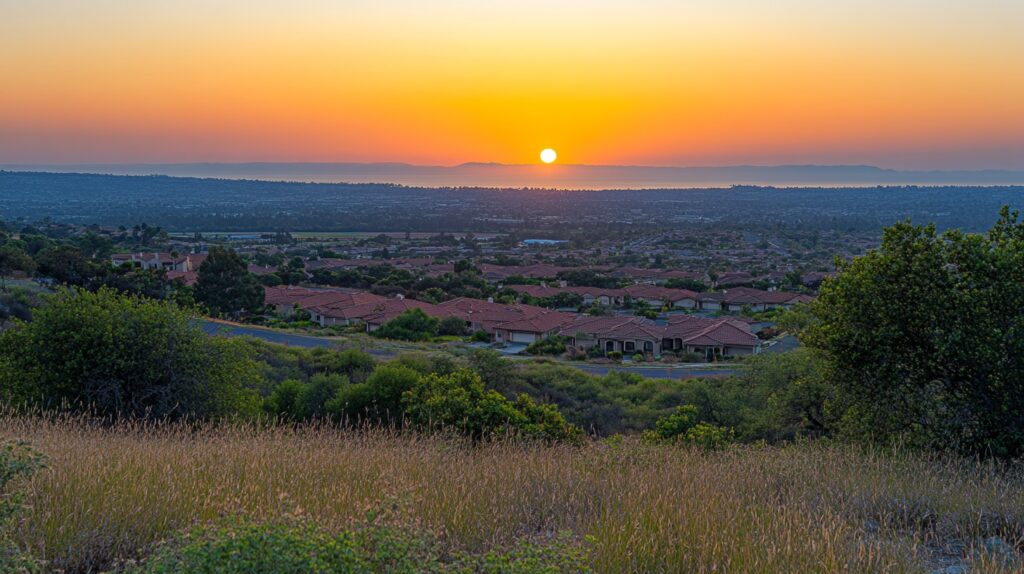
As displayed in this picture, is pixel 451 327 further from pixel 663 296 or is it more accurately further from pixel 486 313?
pixel 663 296

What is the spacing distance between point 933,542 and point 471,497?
3593 millimetres

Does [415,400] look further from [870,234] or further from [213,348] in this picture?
[870,234]

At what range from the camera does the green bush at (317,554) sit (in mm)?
3621

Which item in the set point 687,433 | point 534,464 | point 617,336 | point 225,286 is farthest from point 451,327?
point 534,464

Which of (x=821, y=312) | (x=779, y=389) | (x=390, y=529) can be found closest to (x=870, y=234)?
(x=779, y=389)

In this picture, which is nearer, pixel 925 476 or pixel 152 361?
pixel 925 476

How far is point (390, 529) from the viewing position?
4.19 meters

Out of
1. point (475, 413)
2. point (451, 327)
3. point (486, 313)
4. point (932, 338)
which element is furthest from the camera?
point (486, 313)

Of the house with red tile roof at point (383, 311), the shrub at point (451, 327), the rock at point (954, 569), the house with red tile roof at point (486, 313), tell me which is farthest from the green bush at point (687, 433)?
the house with red tile roof at point (383, 311)

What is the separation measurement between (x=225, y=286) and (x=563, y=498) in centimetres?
4450

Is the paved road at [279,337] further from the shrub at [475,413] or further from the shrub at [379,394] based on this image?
the shrub at [475,413]

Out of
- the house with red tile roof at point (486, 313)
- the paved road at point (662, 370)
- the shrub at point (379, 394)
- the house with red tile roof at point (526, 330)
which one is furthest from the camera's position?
the house with red tile roof at point (486, 313)

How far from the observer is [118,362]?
12734 mm

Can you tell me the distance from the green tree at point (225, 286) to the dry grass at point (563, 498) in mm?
39695
